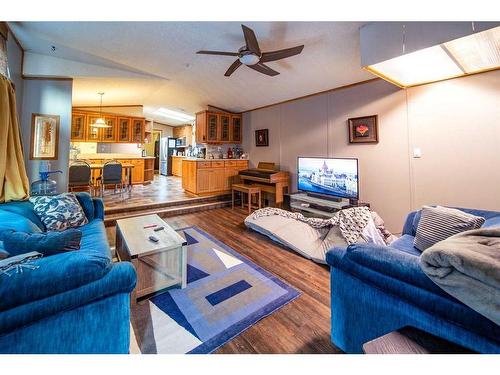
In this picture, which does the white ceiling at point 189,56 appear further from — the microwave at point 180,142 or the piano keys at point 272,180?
the microwave at point 180,142

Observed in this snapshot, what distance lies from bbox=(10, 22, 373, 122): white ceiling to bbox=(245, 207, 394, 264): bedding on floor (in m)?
2.17

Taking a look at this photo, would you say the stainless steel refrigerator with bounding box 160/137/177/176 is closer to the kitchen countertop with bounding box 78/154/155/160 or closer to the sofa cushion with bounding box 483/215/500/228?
the kitchen countertop with bounding box 78/154/155/160

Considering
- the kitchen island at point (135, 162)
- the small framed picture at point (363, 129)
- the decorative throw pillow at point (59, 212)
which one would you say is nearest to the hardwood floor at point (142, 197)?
the kitchen island at point (135, 162)

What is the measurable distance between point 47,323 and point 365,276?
150 cm

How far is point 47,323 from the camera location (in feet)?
3.17

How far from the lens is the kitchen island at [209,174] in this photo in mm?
5285

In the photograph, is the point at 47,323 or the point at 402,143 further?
the point at 402,143

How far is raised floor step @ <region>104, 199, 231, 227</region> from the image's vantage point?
398cm

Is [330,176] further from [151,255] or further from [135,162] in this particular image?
[135,162]

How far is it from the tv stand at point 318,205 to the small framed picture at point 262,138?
187cm

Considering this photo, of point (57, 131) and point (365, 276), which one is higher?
point (57, 131)

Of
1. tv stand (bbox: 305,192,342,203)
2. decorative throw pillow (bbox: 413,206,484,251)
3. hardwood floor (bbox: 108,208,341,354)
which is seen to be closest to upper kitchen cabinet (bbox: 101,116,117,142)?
hardwood floor (bbox: 108,208,341,354)

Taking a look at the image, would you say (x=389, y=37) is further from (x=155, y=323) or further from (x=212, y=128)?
(x=212, y=128)
